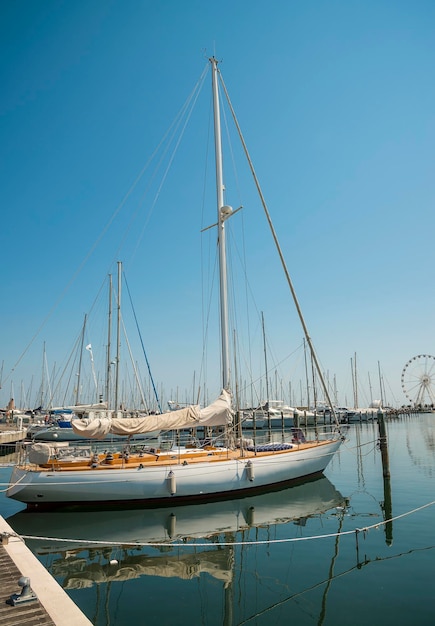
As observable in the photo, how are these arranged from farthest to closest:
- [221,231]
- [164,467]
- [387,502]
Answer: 1. [221,231]
2. [387,502]
3. [164,467]

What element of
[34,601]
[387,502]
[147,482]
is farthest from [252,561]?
[387,502]

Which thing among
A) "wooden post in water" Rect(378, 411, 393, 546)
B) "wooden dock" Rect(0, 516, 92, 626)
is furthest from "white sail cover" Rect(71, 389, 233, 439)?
"wooden dock" Rect(0, 516, 92, 626)

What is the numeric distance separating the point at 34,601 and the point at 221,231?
16.9m

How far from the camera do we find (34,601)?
573 centimetres

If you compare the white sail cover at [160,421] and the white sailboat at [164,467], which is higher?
the white sail cover at [160,421]

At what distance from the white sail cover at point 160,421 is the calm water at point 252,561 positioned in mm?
2915

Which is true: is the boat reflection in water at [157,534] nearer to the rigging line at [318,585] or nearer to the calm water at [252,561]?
the calm water at [252,561]

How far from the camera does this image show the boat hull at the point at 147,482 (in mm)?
14414

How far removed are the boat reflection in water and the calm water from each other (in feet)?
0.12

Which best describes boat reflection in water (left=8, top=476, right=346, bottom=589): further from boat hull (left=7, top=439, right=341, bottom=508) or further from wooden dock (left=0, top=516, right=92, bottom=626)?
wooden dock (left=0, top=516, right=92, bottom=626)

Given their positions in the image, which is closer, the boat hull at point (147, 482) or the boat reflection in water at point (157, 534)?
the boat reflection in water at point (157, 534)

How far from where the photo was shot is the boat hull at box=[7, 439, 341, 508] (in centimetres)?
1441

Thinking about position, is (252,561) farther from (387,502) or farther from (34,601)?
(387,502)

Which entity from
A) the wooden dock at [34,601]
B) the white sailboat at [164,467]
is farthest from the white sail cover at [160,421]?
the wooden dock at [34,601]
